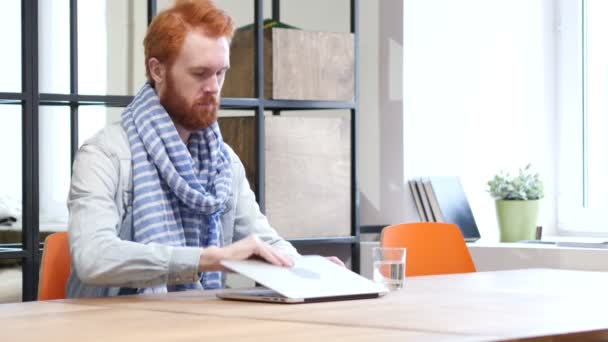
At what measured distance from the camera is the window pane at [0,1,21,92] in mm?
3463

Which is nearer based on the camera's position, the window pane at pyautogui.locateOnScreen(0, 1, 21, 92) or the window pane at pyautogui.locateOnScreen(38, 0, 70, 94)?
the window pane at pyautogui.locateOnScreen(0, 1, 21, 92)

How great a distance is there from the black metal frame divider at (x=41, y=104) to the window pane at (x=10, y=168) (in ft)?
0.63

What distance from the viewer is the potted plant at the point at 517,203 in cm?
411

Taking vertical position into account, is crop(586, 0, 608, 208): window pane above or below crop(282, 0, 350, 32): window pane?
below

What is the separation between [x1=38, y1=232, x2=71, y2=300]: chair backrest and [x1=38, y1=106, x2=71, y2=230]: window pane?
1.42m

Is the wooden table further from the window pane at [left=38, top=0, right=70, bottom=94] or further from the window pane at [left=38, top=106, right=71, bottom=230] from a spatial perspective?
the window pane at [left=38, top=0, right=70, bottom=94]

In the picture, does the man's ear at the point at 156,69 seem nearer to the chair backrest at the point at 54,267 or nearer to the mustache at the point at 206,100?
the mustache at the point at 206,100

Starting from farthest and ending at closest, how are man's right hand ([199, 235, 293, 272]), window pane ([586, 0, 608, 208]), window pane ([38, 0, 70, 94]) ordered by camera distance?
1. window pane ([586, 0, 608, 208])
2. window pane ([38, 0, 70, 94])
3. man's right hand ([199, 235, 293, 272])

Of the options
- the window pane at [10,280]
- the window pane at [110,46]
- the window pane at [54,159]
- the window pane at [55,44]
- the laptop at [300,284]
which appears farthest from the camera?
the window pane at [110,46]

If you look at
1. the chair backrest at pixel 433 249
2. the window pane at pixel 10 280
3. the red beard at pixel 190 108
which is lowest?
the window pane at pixel 10 280

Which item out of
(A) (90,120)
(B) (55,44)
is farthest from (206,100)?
(B) (55,44)

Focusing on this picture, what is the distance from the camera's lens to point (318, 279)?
6.33 ft

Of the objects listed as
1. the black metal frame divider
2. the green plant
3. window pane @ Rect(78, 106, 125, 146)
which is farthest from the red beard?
the green plant

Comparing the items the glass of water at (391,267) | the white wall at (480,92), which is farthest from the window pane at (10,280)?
the white wall at (480,92)
